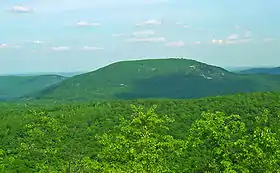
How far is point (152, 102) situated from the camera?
424 feet

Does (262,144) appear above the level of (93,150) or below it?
above

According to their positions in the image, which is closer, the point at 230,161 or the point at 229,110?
the point at 230,161

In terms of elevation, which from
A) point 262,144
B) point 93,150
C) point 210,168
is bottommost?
point 93,150

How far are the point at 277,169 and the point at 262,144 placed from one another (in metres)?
2.09

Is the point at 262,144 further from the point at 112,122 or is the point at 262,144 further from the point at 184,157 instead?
the point at 112,122

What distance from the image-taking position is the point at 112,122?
106 meters

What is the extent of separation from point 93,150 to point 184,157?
19.9m

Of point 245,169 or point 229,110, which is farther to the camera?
point 229,110

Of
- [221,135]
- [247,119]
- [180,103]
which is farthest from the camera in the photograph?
[180,103]

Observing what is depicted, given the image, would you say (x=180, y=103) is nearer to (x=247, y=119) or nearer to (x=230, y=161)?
(x=247, y=119)

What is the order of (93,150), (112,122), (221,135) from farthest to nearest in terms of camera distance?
(112,122) < (93,150) < (221,135)

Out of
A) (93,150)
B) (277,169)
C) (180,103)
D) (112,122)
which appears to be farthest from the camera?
(180,103)

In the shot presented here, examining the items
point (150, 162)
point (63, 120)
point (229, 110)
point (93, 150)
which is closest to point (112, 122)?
point (63, 120)

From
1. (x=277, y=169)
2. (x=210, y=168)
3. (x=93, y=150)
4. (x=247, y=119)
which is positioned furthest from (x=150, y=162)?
(x=247, y=119)
